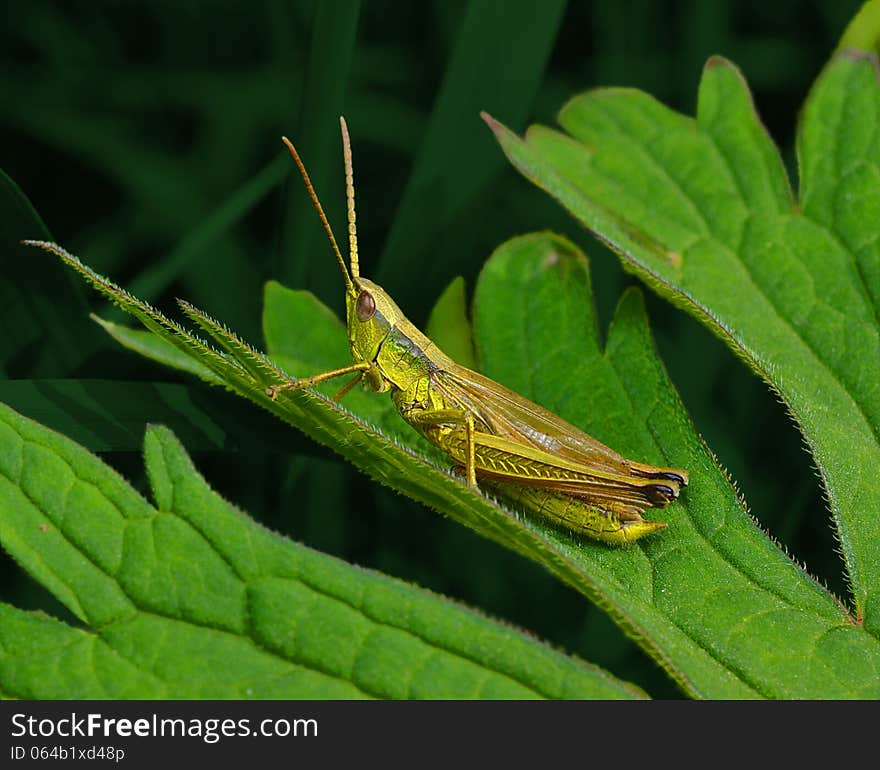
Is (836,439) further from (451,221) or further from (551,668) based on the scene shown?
(451,221)

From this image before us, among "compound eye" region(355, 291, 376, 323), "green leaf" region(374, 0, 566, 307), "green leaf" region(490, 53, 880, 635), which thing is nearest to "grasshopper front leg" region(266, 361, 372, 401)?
"compound eye" region(355, 291, 376, 323)

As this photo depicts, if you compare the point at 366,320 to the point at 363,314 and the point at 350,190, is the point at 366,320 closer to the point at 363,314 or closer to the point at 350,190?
the point at 363,314

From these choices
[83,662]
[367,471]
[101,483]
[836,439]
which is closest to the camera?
[83,662]

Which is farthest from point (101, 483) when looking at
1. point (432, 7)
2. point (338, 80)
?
point (432, 7)

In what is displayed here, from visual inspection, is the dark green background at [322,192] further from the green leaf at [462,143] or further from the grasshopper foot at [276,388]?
the grasshopper foot at [276,388]

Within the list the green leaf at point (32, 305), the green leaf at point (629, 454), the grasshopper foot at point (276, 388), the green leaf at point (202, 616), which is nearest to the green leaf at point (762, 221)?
the green leaf at point (629, 454)

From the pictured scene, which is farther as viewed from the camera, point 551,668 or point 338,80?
point 338,80
